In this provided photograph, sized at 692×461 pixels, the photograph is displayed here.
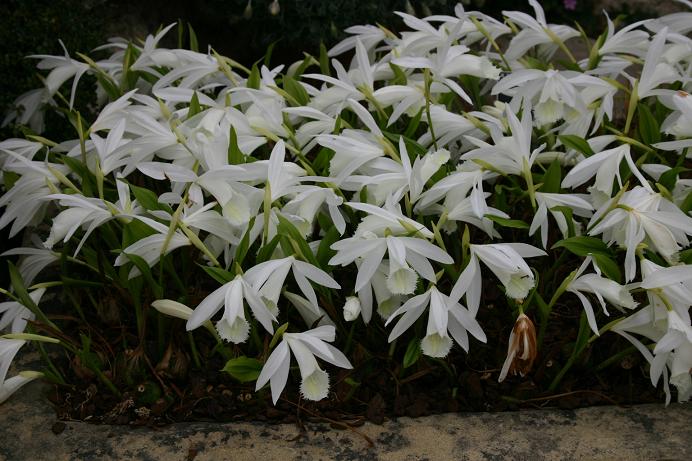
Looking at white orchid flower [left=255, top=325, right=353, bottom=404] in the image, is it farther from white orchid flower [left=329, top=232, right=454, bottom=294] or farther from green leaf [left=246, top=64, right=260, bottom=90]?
green leaf [left=246, top=64, right=260, bottom=90]

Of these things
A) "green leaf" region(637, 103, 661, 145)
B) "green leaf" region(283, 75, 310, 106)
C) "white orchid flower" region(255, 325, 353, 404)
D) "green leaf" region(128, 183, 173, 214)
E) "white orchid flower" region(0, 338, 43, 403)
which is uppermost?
"green leaf" region(283, 75, 310, 106)

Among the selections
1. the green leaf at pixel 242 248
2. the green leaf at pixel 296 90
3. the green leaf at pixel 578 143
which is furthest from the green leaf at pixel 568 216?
the green leaf at pixel 296 90

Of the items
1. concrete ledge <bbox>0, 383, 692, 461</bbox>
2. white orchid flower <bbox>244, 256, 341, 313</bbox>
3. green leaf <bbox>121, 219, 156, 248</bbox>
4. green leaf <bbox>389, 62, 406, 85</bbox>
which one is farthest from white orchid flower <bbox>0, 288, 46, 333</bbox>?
green leaf <bbox>389, 62, 406, 85</bbox>

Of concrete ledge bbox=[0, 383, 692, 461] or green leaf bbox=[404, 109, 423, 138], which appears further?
green leaf bbox=[404, 109, 423, 138]

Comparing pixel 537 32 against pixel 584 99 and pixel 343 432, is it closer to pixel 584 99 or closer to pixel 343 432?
pixel 584 99

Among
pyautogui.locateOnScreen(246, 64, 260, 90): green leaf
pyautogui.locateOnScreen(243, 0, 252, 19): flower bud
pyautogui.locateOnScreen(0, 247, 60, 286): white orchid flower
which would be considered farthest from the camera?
pyautogui.locateOnScreen(243, 0, 252, 19): flower bud

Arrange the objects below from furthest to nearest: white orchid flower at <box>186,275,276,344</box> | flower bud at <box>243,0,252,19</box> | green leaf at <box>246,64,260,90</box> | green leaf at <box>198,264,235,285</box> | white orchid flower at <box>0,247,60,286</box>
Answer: flower bud at <box>243,0,252,19</box> → green leaf at <box>246,64,260,90</box> → white orchid flower at <box>0,247,60,286</box> → green leaf at <box>198,264,235,285</box> → white orchid flower at <box>186,275,276,344</box>

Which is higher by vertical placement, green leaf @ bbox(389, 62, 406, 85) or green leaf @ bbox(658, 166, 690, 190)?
green leaf @ bbox(389, 62, 406, 85)
